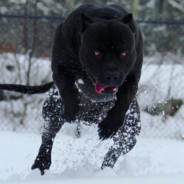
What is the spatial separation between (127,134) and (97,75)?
2.85ft

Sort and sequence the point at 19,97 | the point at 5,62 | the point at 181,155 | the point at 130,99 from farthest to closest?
the point at 19,97
the point at 5,62
the point at 181,155
the point at 130,99

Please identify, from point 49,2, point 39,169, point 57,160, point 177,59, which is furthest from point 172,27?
point 39,169

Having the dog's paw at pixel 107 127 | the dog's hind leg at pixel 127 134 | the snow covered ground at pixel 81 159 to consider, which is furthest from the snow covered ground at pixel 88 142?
the dog's paw at pixel 107 127

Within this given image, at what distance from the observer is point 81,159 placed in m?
3.02

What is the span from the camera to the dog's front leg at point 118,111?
8.00ft

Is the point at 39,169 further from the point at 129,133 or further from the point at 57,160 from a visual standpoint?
the point at 129,133

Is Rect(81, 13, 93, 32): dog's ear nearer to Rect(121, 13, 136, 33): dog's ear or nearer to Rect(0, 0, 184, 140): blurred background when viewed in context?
Rect(121, 13, 136, 33): dog's ear

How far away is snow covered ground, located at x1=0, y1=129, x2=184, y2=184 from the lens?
8.72 ft

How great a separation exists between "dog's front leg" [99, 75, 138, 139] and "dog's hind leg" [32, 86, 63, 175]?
522 mm

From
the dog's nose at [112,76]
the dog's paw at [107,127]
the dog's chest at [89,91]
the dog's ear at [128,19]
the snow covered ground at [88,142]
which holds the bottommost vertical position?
the snow covered ground at [88,142]

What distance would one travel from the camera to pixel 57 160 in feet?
10.6

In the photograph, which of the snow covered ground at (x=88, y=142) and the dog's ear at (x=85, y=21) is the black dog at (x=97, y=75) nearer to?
the dog's ear at (x=85, y=21)

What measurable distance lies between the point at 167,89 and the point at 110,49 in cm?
261

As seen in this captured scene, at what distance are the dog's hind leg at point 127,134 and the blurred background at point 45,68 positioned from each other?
3.41 ft
